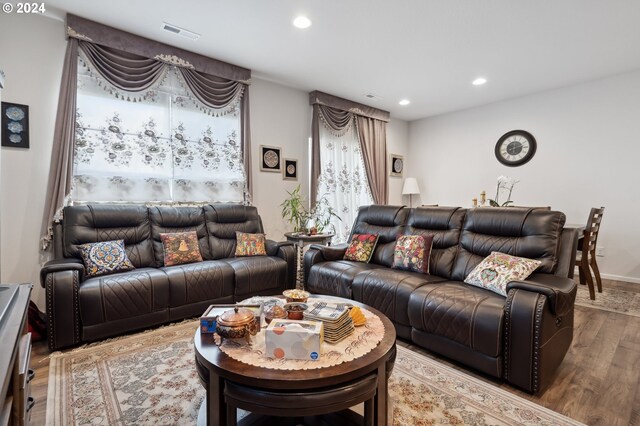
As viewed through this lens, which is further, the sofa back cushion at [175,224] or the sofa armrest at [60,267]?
the sofa back cushion at [175,224]

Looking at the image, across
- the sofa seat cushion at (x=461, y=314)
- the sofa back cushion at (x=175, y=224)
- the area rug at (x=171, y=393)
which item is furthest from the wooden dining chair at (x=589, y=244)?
the sofa back cushion at (x=175, y=224)

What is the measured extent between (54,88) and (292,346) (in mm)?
3234

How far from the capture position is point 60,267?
89.3 inches

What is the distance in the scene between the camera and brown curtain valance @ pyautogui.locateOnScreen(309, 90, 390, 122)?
4702mm

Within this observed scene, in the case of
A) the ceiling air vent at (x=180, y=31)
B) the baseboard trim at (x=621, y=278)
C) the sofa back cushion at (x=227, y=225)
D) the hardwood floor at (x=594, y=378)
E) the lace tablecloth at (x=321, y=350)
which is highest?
the ceiling air vent at (x=180, y=31)

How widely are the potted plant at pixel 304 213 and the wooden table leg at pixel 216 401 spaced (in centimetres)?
280

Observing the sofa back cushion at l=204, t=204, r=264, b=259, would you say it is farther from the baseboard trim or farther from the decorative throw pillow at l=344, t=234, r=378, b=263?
the baseboard trim

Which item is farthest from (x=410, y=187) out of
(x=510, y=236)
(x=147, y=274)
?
(x=147, y=274)

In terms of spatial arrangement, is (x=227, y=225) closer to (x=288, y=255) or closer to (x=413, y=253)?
(x=288, y=255)

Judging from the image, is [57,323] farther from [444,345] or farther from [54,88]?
[444,345]

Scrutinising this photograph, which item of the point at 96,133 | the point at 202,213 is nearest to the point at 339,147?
the point at 202,213

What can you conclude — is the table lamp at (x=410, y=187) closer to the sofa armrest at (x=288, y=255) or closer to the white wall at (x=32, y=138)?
the sofa armrest at (x=288, y=255)

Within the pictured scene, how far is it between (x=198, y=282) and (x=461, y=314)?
215cm

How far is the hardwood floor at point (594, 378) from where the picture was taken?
168 centimetres
